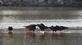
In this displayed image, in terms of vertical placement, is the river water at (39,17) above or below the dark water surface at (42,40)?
above

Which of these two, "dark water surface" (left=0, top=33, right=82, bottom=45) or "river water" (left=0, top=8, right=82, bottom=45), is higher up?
"river water" (left=0, top=8, right=82, bottom=45)

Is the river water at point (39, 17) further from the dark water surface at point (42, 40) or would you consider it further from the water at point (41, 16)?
the dark water surface at point (42, 40)

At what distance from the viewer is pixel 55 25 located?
290 centimetres

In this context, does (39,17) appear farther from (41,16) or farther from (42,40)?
(42,40)

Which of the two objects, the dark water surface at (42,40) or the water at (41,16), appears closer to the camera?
the dark water surface at (42,40)

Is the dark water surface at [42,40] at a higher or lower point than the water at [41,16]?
lower

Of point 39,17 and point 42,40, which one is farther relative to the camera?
point 39,17

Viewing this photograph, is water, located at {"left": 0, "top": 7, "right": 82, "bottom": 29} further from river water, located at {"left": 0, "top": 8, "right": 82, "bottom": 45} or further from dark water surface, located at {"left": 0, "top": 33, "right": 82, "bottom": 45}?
dark water surface, located at {"left": 0, "top": 33, "right": 82, "bottom": 45}

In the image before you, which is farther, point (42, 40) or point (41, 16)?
point (41, 16)

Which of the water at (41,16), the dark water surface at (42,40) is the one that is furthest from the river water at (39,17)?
the dark water surface at (42,40)

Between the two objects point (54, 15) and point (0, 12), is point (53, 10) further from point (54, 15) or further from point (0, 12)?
point (0, 12)

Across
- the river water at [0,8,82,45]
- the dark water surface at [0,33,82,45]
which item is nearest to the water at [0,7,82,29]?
the river water at [0,8,82,45]

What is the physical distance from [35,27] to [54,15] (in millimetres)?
584

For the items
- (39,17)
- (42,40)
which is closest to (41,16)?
(39,17)
